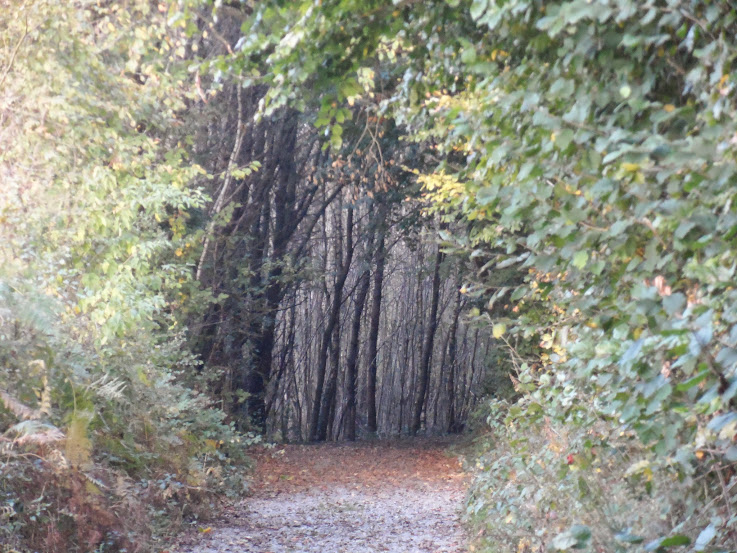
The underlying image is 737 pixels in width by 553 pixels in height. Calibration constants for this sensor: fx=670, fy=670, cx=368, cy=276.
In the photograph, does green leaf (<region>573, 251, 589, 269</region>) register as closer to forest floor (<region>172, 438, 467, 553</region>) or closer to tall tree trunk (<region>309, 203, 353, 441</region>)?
forest floor (<region>172, 438, 467, 553</region>)

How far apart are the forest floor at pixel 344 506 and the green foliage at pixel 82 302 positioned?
0.67 m

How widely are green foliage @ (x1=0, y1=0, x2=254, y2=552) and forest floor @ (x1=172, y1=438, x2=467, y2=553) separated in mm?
666

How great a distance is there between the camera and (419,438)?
64.7 ft

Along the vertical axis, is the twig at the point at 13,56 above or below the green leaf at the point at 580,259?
above

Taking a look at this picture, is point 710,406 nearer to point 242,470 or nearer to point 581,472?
point 581,472

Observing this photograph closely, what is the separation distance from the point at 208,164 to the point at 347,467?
685 cm

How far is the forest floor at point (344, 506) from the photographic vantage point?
6750 millimetres

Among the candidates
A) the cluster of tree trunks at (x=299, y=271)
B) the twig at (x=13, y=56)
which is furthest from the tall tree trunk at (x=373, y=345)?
the twig at (x=13, y=56)

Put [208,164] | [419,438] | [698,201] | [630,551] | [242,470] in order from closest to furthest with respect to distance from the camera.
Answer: [698,201], [630,551], [242,470], [208,164], [419,438]

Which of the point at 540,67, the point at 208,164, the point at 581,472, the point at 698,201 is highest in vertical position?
the point at 208,164

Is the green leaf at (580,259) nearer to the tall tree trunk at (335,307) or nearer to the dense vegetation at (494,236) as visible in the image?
the dense vegetation at (494,236)

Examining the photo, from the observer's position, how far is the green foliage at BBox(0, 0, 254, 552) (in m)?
4.81

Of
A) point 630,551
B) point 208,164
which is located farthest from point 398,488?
point 630,551

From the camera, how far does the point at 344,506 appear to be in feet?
30.6
